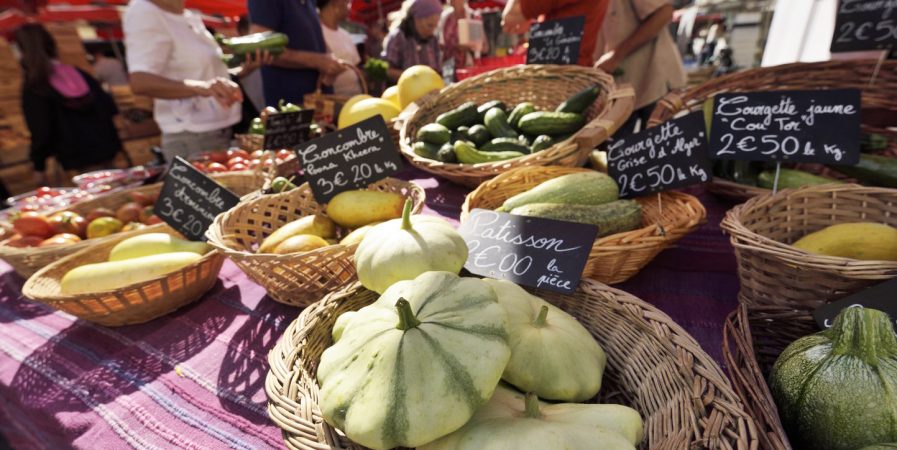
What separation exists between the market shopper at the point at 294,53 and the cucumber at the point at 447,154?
1.56 metres

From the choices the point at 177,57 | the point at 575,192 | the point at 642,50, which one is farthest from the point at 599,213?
the point at 177,57

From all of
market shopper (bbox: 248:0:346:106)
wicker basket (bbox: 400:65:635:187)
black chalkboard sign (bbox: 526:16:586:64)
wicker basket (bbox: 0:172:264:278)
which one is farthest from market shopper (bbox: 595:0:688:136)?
wicker basket (bbox: 0:172:264:278)

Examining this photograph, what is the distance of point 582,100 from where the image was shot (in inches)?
73.9

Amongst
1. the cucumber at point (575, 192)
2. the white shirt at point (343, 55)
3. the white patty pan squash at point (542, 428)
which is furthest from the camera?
the white shirt at point (343, 55)

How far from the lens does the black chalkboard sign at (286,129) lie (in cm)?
189

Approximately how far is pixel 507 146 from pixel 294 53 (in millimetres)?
1774

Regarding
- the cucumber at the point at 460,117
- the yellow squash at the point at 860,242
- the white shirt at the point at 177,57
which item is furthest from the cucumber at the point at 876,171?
the white shirt at the point at 177,57

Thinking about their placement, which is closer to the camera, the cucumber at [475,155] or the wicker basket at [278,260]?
the wicker basket at [278,260]

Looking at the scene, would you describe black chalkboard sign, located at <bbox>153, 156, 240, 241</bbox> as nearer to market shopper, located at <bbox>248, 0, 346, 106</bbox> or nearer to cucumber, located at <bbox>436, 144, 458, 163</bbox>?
cucumber, located at <bbox>436, 144, 458, 163</bbox>

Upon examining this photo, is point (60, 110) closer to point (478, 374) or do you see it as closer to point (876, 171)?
point (478, 374)

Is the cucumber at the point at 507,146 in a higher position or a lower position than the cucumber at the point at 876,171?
higher

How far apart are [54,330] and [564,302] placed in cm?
144

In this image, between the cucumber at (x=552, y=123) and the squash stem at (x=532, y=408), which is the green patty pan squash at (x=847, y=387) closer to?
the squash stem at (x=532, y=408)

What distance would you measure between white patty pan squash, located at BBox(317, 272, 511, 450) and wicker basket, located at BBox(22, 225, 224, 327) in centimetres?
74
